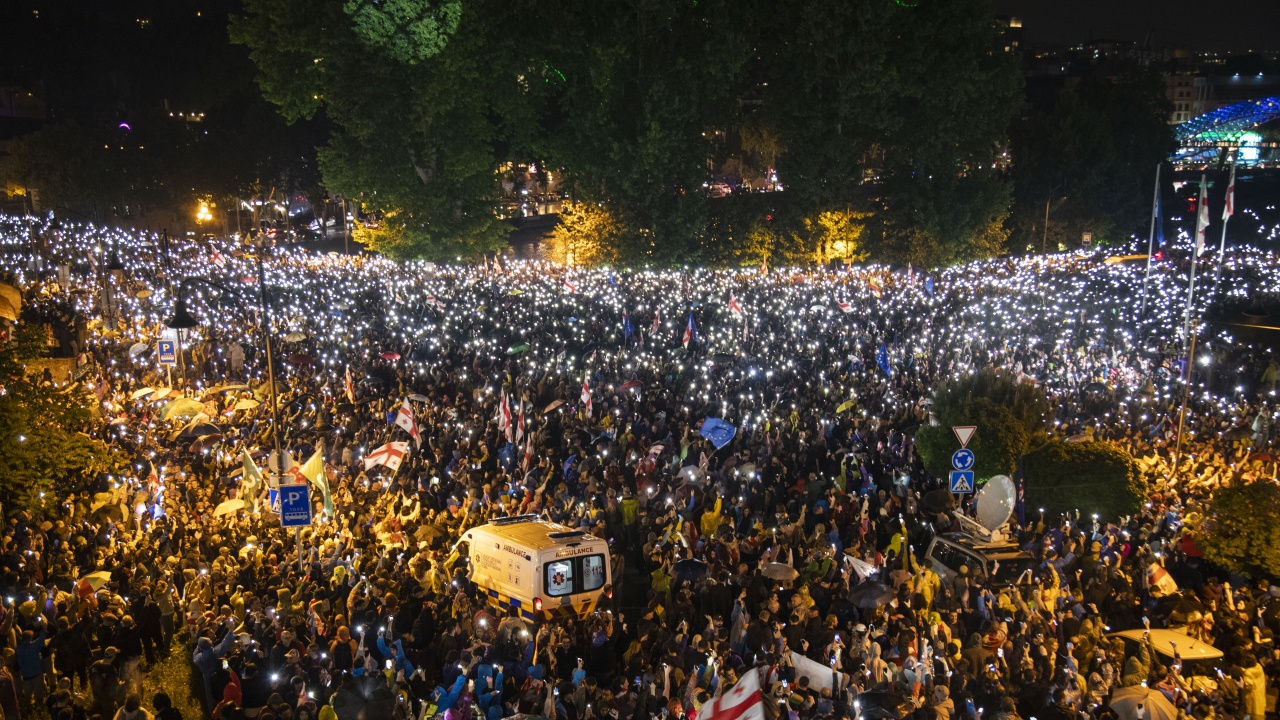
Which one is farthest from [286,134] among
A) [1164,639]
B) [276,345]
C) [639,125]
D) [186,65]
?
[1164,639]

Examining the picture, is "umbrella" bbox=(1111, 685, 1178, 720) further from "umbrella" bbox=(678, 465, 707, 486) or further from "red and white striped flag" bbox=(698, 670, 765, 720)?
"umbrella" bbox=(678, 465, 707, 486)

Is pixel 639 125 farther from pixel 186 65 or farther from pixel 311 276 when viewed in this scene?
pixel 186 65

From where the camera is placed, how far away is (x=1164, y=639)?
985cm

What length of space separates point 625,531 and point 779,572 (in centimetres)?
311

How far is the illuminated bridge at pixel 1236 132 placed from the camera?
72.2 metres

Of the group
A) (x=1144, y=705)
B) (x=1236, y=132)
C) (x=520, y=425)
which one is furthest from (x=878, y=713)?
(x=1236, y=132)

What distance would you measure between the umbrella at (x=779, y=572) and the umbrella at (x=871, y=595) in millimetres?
781

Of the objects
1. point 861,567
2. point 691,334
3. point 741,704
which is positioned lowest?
point 861,567

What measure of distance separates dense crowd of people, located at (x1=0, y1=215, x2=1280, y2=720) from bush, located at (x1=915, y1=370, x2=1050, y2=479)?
0.69 m

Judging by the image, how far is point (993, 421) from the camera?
15047 millimetres

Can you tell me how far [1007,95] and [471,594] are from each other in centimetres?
3621

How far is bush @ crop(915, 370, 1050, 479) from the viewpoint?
595 inches

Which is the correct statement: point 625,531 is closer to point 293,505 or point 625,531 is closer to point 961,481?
point 293,505

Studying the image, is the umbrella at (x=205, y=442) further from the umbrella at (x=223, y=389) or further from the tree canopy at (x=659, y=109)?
the tree canopy at (x=659, y=109)
